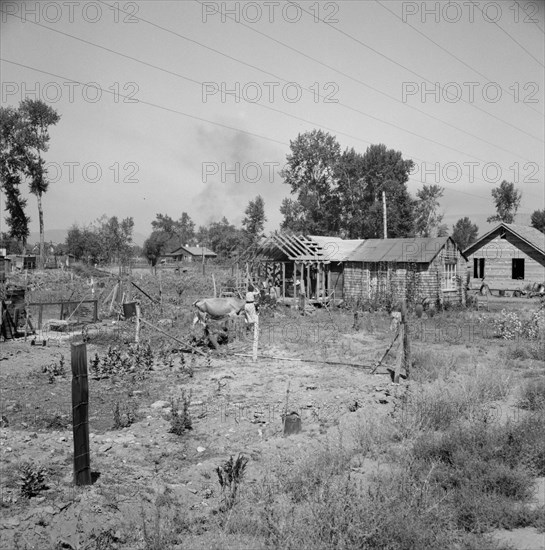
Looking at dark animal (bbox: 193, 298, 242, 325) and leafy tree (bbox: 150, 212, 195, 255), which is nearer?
dark animal (bbox: 193, 298, 242, 325)

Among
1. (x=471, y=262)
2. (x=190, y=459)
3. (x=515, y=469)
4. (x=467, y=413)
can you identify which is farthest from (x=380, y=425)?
(x=471, y=262)

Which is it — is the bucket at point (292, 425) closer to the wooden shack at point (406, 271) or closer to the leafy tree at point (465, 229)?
the wooden shack at point (406, 271)

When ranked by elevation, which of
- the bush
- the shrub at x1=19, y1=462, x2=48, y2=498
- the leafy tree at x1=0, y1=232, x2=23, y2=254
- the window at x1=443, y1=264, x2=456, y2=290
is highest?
the leafy tree at x1=0, y1=232, x2=23, y2=254

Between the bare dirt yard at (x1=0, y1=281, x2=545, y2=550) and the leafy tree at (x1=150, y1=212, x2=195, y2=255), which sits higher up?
the leafy tree at (x1=150, y1=212, x2=195, y2=255)

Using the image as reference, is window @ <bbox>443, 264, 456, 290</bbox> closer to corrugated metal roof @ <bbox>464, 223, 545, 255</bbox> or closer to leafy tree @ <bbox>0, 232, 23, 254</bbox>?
corrugated metal roof @ <bbox>464, 223, 545, 255</bbox>

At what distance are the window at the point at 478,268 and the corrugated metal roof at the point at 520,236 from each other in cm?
75

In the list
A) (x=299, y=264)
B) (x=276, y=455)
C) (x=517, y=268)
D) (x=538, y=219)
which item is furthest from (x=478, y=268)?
(x=538, y=219)

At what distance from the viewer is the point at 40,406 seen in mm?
8828

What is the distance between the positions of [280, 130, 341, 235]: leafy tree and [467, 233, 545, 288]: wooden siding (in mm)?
20808

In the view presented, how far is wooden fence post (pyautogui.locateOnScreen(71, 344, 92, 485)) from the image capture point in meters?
5.61

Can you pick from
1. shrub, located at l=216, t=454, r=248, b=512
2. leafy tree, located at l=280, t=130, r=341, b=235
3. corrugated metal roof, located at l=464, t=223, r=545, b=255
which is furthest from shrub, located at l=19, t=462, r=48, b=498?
leafy tree, located at l=280, t=130, r=341, b=235

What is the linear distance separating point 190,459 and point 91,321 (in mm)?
13795

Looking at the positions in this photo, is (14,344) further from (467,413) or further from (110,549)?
(467,413)

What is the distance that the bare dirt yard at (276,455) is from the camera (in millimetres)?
4750
